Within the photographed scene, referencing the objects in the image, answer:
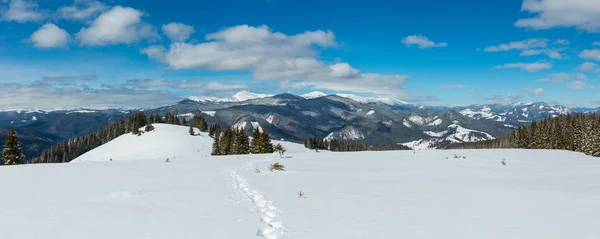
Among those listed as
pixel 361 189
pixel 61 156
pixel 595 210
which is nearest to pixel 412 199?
pixel 361 189

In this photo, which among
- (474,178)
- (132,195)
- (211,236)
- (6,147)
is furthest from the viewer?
(6,147)

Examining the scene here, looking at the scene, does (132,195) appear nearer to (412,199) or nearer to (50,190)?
(50,190)

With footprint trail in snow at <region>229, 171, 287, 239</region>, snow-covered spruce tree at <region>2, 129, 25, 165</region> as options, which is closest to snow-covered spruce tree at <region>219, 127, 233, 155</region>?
snow-covered spruce tree at <region>2, 129, 25, 165</region>

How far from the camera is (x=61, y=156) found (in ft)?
466

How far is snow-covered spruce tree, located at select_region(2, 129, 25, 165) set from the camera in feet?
183

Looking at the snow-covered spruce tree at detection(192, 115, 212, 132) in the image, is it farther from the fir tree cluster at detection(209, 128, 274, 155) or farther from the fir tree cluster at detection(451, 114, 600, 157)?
the fir tree cluster at detection(451, 114, 600, 157)

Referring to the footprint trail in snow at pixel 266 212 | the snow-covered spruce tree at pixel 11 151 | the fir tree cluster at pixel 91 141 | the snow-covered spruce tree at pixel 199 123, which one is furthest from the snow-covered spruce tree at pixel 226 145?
the footprint trail in snow at pixel 266 212

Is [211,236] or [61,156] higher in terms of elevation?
[211,236]

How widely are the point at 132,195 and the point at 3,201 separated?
12.7ft

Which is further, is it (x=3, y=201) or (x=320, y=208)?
(x=320, y=208)

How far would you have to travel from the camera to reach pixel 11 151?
2222 inches

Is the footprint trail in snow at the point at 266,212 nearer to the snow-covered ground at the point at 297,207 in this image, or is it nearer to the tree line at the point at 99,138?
the snow-covered ground at the point at 297,207

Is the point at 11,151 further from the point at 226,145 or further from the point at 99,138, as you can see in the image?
the point at 99,138

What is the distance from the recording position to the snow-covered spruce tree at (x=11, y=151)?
55866 mm
